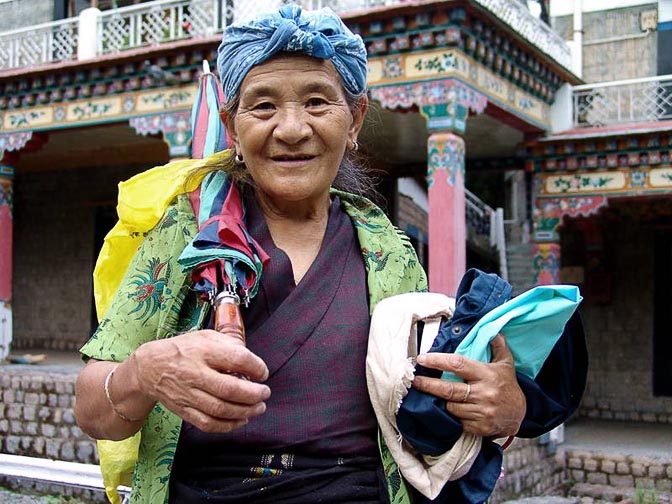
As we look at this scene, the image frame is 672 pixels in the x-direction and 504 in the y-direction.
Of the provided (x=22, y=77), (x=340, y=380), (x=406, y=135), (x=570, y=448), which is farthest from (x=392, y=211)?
(x=340, y=380)

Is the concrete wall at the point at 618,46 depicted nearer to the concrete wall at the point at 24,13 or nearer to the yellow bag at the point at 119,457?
the concrete wall at the point at 24,13

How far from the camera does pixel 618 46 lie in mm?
11883

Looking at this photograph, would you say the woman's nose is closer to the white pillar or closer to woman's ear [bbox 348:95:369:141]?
woman's ear [bbox 348:95:369:141]

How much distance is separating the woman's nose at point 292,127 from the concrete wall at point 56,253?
11.7 meters

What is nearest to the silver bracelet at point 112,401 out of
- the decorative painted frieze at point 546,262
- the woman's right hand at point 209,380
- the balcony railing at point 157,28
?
the woman's right hand at point 209,380

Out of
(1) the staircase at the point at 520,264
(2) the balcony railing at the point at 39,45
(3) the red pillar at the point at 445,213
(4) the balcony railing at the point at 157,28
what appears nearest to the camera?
(3) the red pillar at the point at 445,213

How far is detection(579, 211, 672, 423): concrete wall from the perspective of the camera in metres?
10.8

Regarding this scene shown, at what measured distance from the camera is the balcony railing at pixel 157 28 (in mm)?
8016

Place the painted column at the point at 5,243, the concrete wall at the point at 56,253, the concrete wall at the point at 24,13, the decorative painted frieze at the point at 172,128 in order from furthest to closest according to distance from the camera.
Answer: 1. the concrete wall at the point at 56,253
2. the concrete wall at the point at 24,13
3. the painted column at the point at 5,243
4. the decorative painted frieze at the point at 172,128

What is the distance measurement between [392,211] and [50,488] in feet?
22.6

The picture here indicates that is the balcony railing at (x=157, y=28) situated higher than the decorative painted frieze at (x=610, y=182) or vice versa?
the balcony railing at (x=157, y=28)

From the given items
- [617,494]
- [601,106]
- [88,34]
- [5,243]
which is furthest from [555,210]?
[5,243]

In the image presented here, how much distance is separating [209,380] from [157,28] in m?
8.51

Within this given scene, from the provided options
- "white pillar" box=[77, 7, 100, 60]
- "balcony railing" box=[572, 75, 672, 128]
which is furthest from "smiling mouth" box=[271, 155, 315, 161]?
"balcony railing" box=[572, 75, 672, 128]
